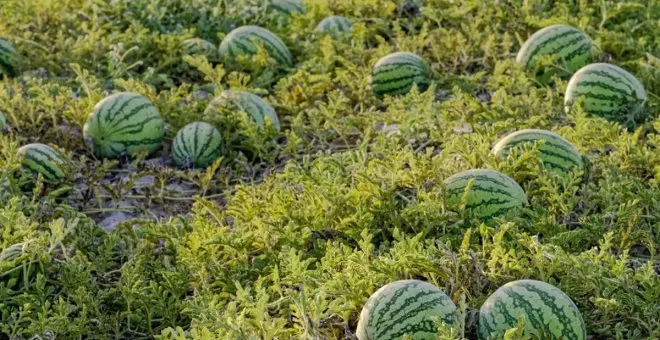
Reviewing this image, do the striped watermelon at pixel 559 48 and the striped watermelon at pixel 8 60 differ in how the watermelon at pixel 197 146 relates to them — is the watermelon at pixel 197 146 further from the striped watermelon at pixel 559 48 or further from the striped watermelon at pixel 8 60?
the striped watermelon at pixel 559 48

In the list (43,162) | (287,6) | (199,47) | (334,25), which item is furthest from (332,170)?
(287,6)

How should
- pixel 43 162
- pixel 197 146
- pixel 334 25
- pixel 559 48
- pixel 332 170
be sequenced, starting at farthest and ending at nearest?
1. pixel 334 25
2. pixel 559 48
3. pixel 197 146
4. pixel 43 162
5. pixel 332 170

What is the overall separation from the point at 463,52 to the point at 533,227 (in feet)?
7.74

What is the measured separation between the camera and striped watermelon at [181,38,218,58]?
6.20 metres

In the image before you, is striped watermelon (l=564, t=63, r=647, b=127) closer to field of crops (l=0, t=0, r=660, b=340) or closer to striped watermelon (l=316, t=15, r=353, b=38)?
field of crops (l=0, t=0, r=660, b=340)

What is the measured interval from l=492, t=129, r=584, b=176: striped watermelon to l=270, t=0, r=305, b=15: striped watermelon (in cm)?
281

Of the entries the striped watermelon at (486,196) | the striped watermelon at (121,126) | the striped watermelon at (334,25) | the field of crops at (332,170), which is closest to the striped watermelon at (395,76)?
the field of crops at (332,170)

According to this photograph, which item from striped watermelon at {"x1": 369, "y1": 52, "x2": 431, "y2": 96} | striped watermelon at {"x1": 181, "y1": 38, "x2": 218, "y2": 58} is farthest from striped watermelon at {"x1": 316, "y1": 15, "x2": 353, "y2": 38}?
striped watermelon at {"x1": 369, "y1": 52, "x2": 431, "y2": 96}

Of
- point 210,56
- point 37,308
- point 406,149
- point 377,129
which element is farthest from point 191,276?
point 210,56

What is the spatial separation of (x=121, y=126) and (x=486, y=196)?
2026mm

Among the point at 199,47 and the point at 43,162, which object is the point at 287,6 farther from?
the point at 43,162

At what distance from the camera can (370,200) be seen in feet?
13.3

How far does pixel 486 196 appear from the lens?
396 centimetres

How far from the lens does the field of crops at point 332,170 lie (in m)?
3.37
